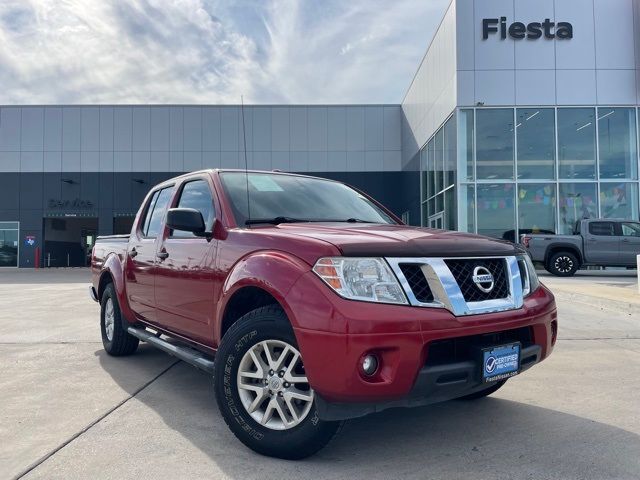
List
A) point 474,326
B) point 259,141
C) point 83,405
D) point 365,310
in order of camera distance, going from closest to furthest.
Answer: point 365,310 < point 474,326 < point 83,405 < point 259,141

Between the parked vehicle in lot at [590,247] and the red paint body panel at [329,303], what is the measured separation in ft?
45.2

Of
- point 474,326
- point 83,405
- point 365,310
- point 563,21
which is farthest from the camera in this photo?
point 563,21

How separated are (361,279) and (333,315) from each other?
0.25 meters

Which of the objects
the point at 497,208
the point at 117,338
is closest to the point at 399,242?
the point at 117,338

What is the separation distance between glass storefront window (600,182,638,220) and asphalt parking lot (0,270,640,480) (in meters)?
14.9

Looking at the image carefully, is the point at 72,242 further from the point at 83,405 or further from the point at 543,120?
the point at 83,405

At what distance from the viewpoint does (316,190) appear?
4.22 meters

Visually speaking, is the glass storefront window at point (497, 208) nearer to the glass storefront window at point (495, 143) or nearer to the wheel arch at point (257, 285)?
the glass storefront window at point (495, 143)

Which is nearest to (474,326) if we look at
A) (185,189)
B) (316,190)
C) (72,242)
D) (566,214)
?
(316,190)

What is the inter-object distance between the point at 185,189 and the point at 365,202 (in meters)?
1.61

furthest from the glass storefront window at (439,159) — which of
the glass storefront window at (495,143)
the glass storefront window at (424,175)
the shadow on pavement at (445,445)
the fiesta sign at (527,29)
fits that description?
the shadow on pavement at (445,445)

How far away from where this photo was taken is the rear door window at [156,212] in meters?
4.68

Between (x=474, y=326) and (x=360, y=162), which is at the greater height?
(x=360, y=162)

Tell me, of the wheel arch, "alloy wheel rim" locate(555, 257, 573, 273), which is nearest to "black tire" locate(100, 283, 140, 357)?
the wheel arch
